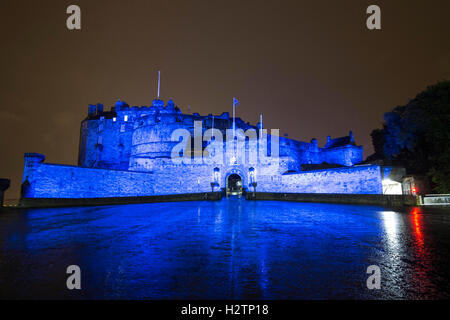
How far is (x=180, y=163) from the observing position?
29969 mm

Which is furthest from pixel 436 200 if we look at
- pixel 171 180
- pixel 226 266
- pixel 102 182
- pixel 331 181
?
pixel 102 182

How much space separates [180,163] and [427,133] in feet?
82.0

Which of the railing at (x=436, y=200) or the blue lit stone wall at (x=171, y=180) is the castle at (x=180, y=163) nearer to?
the blue lit stone wall at (x=171, y=180)

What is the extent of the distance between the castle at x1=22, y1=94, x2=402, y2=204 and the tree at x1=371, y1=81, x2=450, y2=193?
316 cm

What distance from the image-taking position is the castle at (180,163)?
2148 cm

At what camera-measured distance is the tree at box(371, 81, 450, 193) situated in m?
17.1

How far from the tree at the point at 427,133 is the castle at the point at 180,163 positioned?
3157mm

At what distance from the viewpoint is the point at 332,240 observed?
4.82 metres

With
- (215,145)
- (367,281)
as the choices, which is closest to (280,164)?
(215,145)

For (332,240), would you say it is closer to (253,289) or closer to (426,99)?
(253,289)

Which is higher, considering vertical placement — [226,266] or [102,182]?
[102,182]

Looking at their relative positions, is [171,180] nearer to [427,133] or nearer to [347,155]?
[427,133]

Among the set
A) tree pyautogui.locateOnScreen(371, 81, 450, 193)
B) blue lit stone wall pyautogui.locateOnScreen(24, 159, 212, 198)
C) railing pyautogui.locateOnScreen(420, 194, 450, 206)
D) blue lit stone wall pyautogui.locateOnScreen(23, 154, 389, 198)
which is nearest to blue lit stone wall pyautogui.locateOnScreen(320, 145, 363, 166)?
tree pyautogui.locateOnScreen(371, 81, 450, 193)

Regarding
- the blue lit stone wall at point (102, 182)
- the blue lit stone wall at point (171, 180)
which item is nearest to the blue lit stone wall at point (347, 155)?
the blue lit stone wall at point (171, 180)
